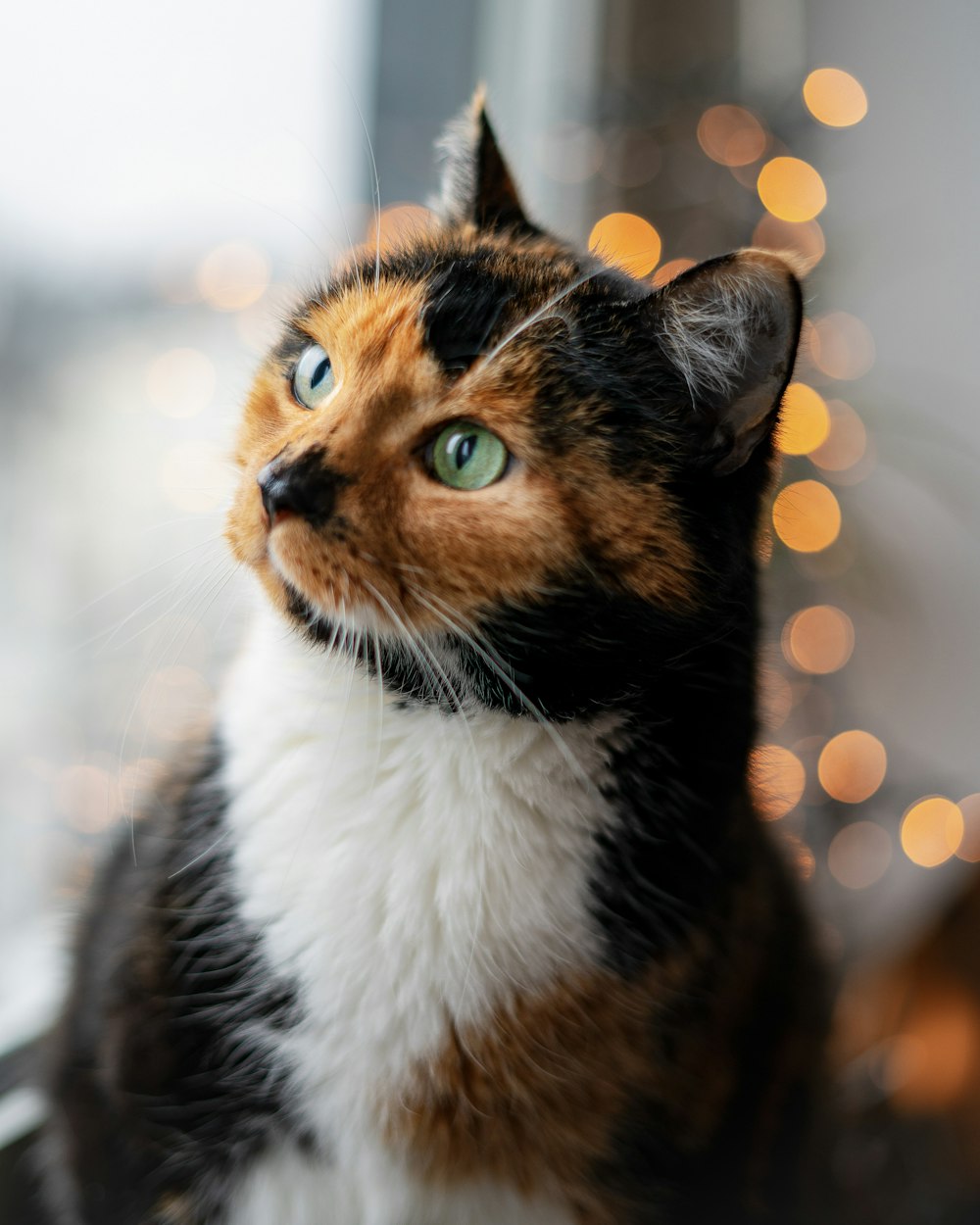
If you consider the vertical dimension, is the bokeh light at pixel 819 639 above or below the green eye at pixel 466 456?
below

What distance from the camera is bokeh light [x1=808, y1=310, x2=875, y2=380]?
1.32m

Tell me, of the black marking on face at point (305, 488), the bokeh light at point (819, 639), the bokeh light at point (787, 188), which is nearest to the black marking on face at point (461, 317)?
the black marking on face at point (305, 488)

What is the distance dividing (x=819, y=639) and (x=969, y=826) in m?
0.41

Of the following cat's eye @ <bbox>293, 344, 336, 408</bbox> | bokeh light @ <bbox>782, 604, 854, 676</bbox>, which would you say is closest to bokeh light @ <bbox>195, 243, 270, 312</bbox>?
cat's eye @ <bbox>293, 344, 336, 408</bbox>

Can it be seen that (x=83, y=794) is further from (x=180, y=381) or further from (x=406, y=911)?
(x=406, y=911)

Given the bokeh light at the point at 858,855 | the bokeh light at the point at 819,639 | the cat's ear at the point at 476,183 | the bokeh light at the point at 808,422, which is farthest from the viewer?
the bokeh light at the point at 858,855

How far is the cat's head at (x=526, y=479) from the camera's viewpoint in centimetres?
56

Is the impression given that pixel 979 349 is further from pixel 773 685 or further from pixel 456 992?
pixel 456 992

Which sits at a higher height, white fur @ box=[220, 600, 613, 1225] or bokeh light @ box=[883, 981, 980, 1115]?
white fur @ box=[220, 600, 613, 1225]

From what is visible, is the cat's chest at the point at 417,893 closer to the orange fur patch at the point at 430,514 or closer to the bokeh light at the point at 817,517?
the orange fur patch at the point at 430,514

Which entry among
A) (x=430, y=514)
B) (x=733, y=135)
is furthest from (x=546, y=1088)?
(x=733, y=135)

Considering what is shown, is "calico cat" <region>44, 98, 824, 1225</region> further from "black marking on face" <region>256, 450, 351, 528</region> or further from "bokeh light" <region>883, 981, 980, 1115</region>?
"bokeh light" <region>883, 981, 980, 1115</region>

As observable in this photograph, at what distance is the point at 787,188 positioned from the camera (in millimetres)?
1217

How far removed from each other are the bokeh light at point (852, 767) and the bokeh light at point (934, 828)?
90 millimetres
